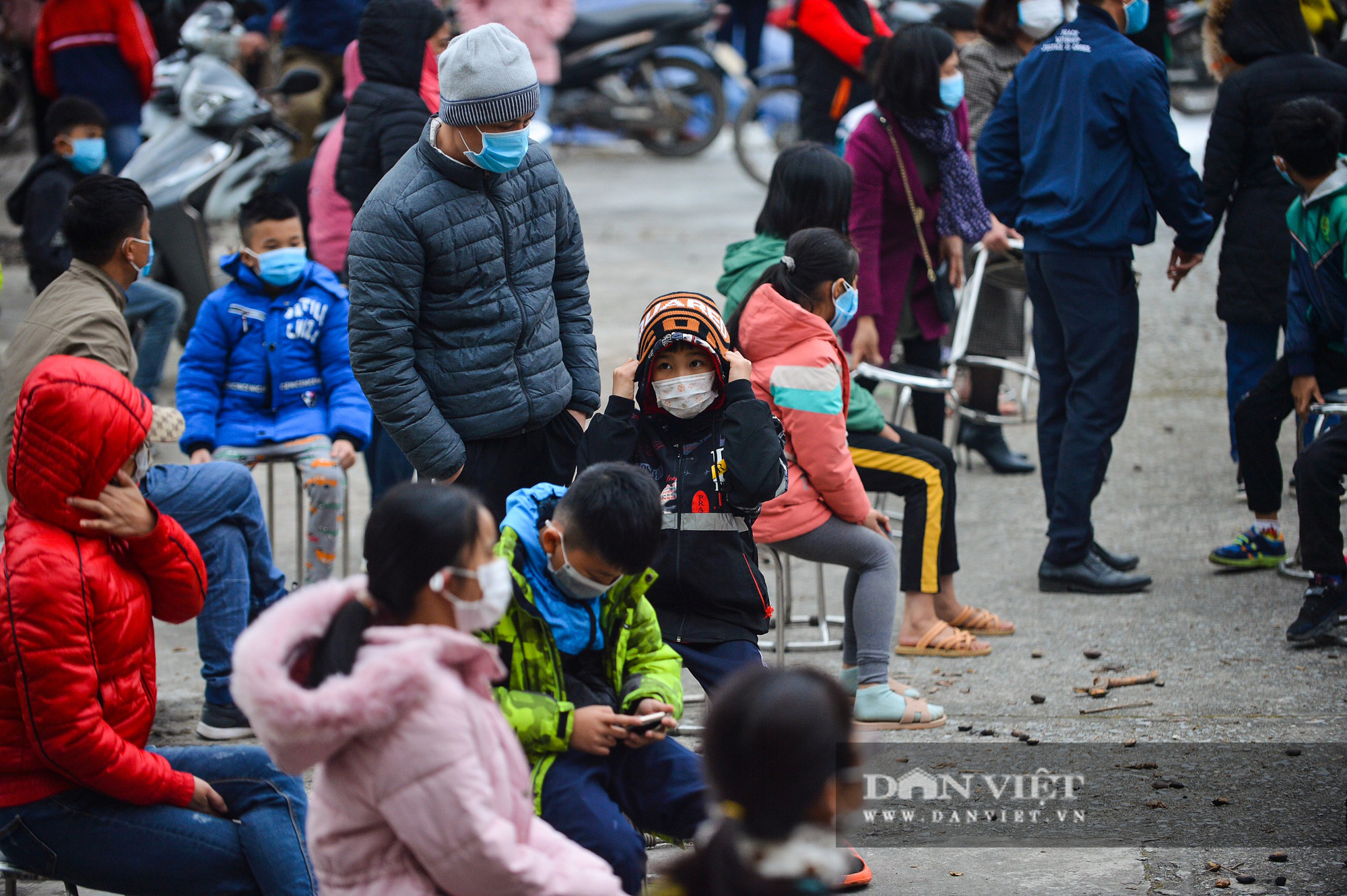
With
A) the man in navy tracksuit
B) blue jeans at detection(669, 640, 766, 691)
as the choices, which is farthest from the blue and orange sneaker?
blue jeans at detection(669, 640, 766, 691)

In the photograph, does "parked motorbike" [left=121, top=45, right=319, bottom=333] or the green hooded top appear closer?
the green hooded top

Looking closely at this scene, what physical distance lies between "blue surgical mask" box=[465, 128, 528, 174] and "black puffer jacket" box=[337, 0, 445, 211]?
65.2 inches

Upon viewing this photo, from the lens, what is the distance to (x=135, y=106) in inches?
351

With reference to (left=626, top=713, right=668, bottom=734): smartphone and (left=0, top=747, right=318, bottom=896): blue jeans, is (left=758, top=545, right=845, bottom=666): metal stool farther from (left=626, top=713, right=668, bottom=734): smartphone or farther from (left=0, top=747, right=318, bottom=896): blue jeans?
(left=0, top=747, right=318, bottom=896): blue jeans

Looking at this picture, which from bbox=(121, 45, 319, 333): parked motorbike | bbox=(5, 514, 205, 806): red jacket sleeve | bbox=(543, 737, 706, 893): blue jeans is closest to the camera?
bbox=(5, 514, 205, 806): red jacket sleeve

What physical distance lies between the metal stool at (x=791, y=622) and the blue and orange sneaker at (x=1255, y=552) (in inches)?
59.4

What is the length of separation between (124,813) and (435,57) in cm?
346

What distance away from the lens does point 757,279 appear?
4453 mm

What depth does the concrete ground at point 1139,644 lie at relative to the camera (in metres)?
3.35

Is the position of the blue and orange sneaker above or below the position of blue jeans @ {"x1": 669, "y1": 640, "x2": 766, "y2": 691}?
below

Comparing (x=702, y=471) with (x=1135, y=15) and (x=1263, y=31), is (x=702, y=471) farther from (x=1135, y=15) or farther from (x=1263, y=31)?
(x=1263, y=31)

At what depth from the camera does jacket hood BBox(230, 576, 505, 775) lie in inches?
83.3

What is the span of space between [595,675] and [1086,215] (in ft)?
9.60

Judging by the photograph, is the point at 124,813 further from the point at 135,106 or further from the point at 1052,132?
the point at 135,106
